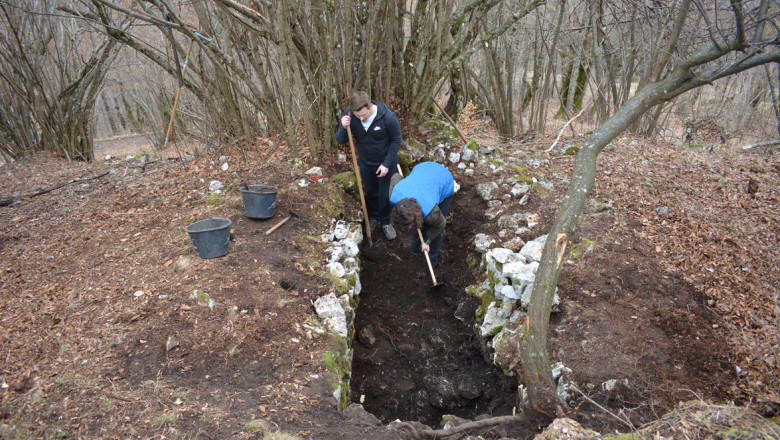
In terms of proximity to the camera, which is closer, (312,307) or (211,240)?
(312,307)

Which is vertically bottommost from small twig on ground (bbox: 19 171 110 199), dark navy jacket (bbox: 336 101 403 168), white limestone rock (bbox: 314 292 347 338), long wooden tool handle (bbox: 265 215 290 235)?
white limestone rock (bbox: 314 292 347 338)

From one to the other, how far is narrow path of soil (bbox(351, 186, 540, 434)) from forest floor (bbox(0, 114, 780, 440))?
0.02 m

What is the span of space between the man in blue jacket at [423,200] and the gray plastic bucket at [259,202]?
1232mm

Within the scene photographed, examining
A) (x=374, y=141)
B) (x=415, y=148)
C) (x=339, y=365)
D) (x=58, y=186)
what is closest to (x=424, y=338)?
(x=339, y=365)

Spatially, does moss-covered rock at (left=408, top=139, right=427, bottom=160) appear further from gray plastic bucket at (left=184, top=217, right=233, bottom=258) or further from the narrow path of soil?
gray plastic bucket at (left=184, top=217, right=233, bottom=258)

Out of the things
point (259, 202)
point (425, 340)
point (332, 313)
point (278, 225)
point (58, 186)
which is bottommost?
point (425, 340)

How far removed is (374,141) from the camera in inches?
181

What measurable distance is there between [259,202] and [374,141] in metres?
1.46

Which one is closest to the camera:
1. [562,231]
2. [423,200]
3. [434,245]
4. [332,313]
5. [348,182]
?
[562,231]

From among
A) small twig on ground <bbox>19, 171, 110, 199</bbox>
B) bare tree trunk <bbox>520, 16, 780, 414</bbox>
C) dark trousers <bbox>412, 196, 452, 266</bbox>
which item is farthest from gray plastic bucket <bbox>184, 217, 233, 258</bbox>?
small twig on ground <bbox>19, 171, 110, 199</bbox>

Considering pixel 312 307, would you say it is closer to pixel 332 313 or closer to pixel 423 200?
pixel 332 313

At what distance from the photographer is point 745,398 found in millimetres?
2420

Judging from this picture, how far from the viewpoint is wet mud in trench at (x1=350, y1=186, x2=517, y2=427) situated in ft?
10.9

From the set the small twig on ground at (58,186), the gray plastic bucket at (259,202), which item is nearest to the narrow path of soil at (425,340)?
the gray plastic bucket at (259,202)
